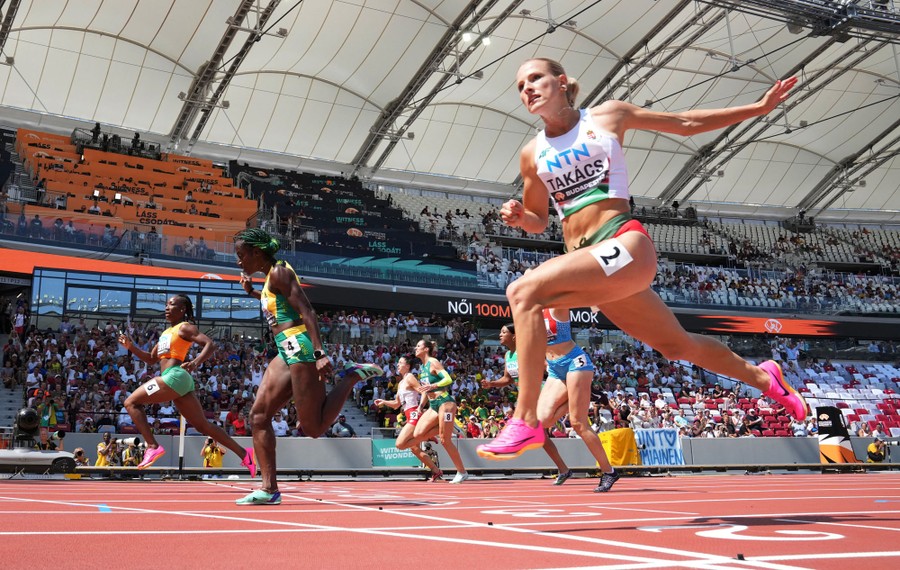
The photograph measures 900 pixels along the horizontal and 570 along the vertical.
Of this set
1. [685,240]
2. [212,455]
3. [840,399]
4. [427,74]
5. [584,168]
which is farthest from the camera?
[685,240]

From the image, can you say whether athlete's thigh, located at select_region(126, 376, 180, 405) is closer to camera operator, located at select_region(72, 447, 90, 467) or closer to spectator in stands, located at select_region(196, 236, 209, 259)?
camera operator, located at select_region(72, 447, 90, 467)

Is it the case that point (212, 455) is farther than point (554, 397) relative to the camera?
Yes

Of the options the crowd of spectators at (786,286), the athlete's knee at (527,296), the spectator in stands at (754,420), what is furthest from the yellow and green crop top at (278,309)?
the crowd of spectators at (786,286)

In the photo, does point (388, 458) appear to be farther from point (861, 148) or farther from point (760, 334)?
point (861, 148)

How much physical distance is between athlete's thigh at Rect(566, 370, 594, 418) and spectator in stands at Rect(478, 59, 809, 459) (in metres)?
3.92

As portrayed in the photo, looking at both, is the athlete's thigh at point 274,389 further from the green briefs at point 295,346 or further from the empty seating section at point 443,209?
the empty seating section at point 443,209

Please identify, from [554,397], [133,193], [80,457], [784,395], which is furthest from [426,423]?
[133,193]

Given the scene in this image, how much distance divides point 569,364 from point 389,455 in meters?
9.49

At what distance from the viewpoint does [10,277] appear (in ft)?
84.8

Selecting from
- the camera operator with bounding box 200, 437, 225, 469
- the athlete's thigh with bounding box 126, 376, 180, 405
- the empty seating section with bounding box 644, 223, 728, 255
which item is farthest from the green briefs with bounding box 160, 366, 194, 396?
the empty seating section with bounding box 644, 223, 728, 255

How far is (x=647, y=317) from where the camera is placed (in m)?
4.52

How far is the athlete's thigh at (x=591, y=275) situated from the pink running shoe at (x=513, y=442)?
2.02ft

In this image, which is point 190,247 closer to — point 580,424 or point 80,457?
point 80,457

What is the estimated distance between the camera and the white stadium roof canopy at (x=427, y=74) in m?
32.9
